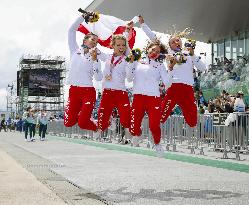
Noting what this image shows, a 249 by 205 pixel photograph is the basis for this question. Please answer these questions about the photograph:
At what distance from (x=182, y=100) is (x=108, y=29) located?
1.55m

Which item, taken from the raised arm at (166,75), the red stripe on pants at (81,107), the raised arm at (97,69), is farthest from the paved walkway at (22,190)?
the raised arm at (166,75)

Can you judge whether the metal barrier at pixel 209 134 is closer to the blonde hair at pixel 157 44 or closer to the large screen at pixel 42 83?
the blonde hair at pixel 157 44

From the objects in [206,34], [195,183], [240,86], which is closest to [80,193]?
[195,183]

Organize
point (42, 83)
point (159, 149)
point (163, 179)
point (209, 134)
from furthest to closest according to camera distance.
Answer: point (42, 83), point (209, 134), point (163, 179), point (159, 149)

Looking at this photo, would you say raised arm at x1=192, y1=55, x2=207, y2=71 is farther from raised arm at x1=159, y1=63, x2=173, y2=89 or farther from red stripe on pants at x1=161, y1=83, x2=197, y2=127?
raised arm at x1=159, y1=63, x2=173, y2=89

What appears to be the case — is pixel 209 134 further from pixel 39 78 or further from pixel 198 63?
pixel 39 78

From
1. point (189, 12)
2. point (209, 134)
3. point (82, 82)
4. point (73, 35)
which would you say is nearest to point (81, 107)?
point (82, 82)

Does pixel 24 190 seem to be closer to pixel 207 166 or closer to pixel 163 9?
pixel 207 166

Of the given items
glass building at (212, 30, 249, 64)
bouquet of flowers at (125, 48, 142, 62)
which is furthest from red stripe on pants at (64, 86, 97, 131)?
glass building at (212, 30, 249, 64)

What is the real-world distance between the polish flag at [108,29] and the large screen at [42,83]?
7019 cm

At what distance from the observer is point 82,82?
671 centimetres

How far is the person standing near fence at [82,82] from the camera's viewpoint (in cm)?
662

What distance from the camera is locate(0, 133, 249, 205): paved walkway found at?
8.48 meters

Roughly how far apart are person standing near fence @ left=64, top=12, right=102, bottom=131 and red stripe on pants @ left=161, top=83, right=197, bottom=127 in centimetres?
111
